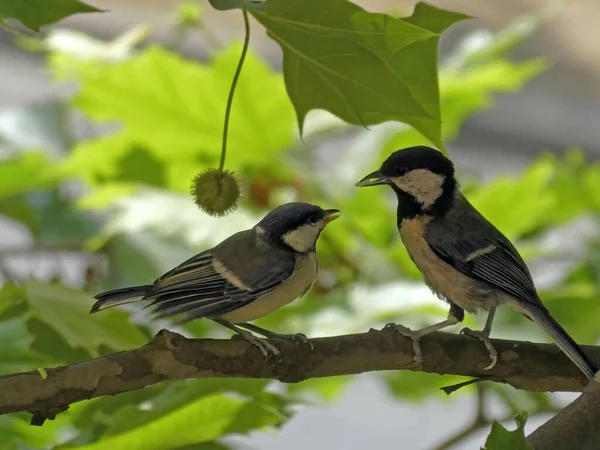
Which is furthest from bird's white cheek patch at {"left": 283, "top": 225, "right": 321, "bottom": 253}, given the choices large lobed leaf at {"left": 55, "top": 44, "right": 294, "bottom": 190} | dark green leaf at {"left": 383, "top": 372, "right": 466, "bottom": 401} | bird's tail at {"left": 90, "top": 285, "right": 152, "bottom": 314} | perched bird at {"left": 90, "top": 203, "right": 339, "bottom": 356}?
dark green leaf at {"left": 383, "top": 372, "right": 466, "bottom": 401}

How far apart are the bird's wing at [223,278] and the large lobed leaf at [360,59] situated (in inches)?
3.4

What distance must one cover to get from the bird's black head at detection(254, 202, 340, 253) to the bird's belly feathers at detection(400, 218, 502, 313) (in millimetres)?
92

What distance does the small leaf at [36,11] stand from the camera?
17.0 inches

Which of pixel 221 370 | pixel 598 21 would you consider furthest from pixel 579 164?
pixel 598 21

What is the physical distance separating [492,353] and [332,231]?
18.0 inches

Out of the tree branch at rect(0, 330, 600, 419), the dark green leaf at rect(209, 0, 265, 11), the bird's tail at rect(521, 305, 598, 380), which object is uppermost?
the dark green leaf at rect(209, 0, 265, 11)

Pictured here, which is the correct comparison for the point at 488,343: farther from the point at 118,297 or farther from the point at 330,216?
the point at 118,297

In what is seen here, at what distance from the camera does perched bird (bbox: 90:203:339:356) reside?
0.46 metres

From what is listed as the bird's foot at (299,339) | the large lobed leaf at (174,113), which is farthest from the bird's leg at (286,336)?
the large lobed leaf at (174,113)

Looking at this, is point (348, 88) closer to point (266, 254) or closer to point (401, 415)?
point (266, 254)

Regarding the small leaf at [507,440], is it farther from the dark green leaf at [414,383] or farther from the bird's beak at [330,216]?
the dark green leaf at [414,383]

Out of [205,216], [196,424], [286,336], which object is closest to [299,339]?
[286,336]

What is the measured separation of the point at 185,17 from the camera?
94cm

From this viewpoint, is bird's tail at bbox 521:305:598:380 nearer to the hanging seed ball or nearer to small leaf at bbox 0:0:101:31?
the hanging seed ball
